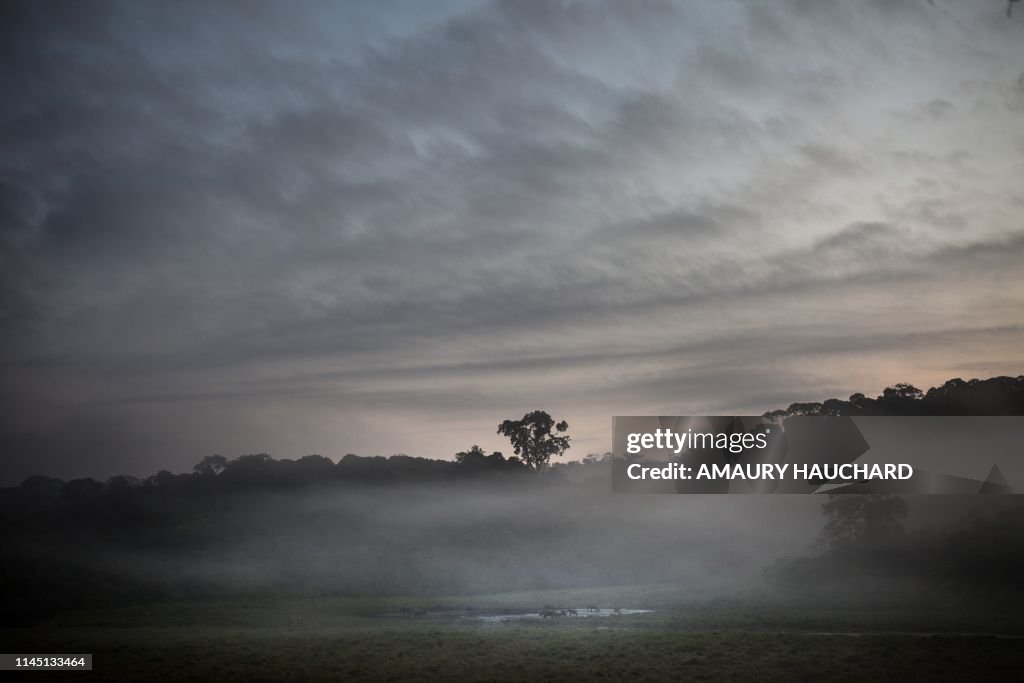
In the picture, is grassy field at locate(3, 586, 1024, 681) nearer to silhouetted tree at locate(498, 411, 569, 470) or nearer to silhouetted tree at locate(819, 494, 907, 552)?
silhouetted tree at locate(819, 494, 907, 552)

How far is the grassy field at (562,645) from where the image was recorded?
3856 cm

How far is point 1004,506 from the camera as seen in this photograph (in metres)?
77.1

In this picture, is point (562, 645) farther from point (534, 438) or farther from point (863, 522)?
point (534, 438)

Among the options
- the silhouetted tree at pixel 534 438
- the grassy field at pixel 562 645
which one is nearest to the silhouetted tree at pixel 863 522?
the grassy field at pixel 562 645

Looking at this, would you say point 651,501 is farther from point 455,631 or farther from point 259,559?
point 455,631

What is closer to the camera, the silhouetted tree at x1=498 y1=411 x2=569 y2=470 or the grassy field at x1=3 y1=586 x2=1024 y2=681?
the grassy field at x1=3 y1=586 x2=1024 y2=681

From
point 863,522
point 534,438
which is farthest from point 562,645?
point 534,438

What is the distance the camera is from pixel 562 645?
153 ft

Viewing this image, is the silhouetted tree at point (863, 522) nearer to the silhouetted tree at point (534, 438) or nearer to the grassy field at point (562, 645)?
the grassy field at point (562, 645)

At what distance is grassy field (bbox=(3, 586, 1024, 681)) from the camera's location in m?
38.6

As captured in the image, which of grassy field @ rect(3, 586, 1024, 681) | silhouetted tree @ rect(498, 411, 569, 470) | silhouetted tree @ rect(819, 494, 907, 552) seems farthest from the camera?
silhouetted tree @ rect(498, 411, 569, 470)

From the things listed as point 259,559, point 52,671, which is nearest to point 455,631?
point 52,671

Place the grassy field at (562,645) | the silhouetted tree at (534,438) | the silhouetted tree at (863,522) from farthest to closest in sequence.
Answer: the silhouetted tree at (534,438) < the silhouetted tree at (863,522) < the grassy field at (562,645)

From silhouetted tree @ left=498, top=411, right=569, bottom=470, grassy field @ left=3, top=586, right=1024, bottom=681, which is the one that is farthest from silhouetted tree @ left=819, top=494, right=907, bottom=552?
silhouetted tree @ left=498, top=411, right=569, bottom=470
